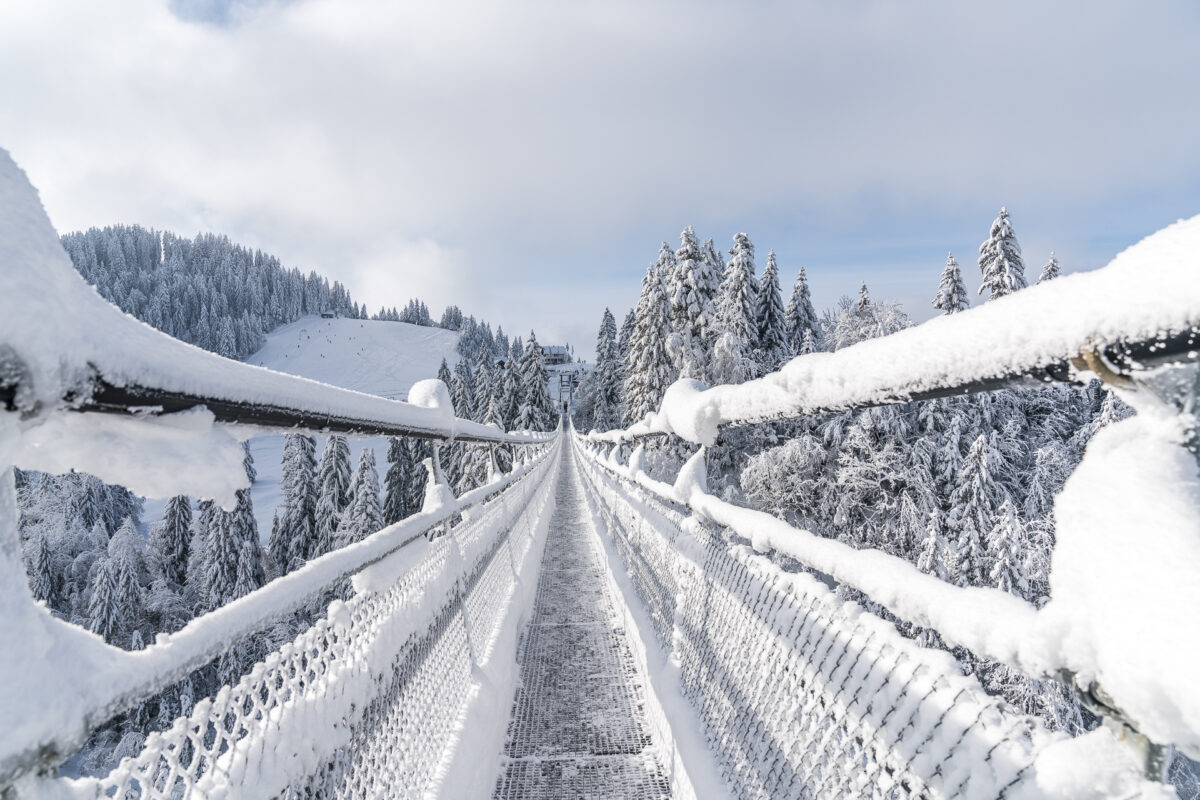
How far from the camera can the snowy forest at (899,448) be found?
13344mm

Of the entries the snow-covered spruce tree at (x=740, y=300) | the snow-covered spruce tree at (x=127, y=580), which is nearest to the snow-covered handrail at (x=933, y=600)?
the snow-covered spruce tree at (x=740, y=300)

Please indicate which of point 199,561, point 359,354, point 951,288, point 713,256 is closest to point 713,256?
point 713,256

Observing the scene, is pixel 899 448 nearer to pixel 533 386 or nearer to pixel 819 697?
pixel 819 697

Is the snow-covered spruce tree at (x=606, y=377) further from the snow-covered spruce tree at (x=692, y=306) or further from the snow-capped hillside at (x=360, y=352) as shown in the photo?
the snow-capped hillside at (x=360, y=352)

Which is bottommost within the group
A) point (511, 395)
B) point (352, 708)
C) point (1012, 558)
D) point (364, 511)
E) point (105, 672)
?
point (364, 511)

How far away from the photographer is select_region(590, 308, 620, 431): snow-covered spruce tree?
203 feet

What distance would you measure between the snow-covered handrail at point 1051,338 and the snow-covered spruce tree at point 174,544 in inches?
1833

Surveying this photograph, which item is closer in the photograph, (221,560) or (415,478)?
(221,560)

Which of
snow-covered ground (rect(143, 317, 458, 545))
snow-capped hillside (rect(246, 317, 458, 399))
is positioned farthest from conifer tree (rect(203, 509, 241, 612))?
snow-capped hillside (rect(246, 317, 458, 399))

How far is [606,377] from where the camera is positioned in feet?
217

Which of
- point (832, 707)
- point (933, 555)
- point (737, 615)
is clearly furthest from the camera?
point (933, 555)

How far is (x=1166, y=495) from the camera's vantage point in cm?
59

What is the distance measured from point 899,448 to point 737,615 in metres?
20.4

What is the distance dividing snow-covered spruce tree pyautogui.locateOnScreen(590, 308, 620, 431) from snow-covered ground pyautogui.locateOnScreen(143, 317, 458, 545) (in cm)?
3052
